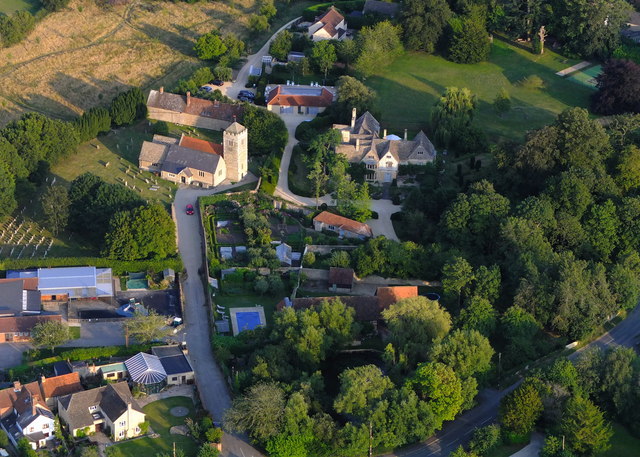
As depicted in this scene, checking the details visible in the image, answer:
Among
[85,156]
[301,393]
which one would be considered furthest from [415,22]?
[301,393]

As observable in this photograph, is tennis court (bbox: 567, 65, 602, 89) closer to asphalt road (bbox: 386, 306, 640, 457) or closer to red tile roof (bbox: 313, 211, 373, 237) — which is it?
red tile roof (bbox: 313, 211, 373, 237)

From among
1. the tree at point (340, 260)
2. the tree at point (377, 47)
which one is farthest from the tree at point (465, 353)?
the tree at point (377, 47)

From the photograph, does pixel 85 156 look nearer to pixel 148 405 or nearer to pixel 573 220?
pixel 148 405

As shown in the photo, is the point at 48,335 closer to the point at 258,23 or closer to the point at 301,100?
the point at 301,100

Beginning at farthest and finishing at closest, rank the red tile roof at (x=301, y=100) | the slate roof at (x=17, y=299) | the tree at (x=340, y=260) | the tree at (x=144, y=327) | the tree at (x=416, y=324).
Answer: the red tile roof at (x=301, y=100)
the tree at (x=340, y=260)
the slate roof at (x=17, y=299)
the tree at (x=144, y=327)
the tree at (x=416, y=324)

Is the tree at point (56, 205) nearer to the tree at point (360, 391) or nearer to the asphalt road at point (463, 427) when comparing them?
the tree at point (360, 391)

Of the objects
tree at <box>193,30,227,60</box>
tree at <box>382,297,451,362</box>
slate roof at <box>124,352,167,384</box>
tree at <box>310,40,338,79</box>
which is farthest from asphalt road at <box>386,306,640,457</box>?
tree at <box>193,30,227,60</box>
